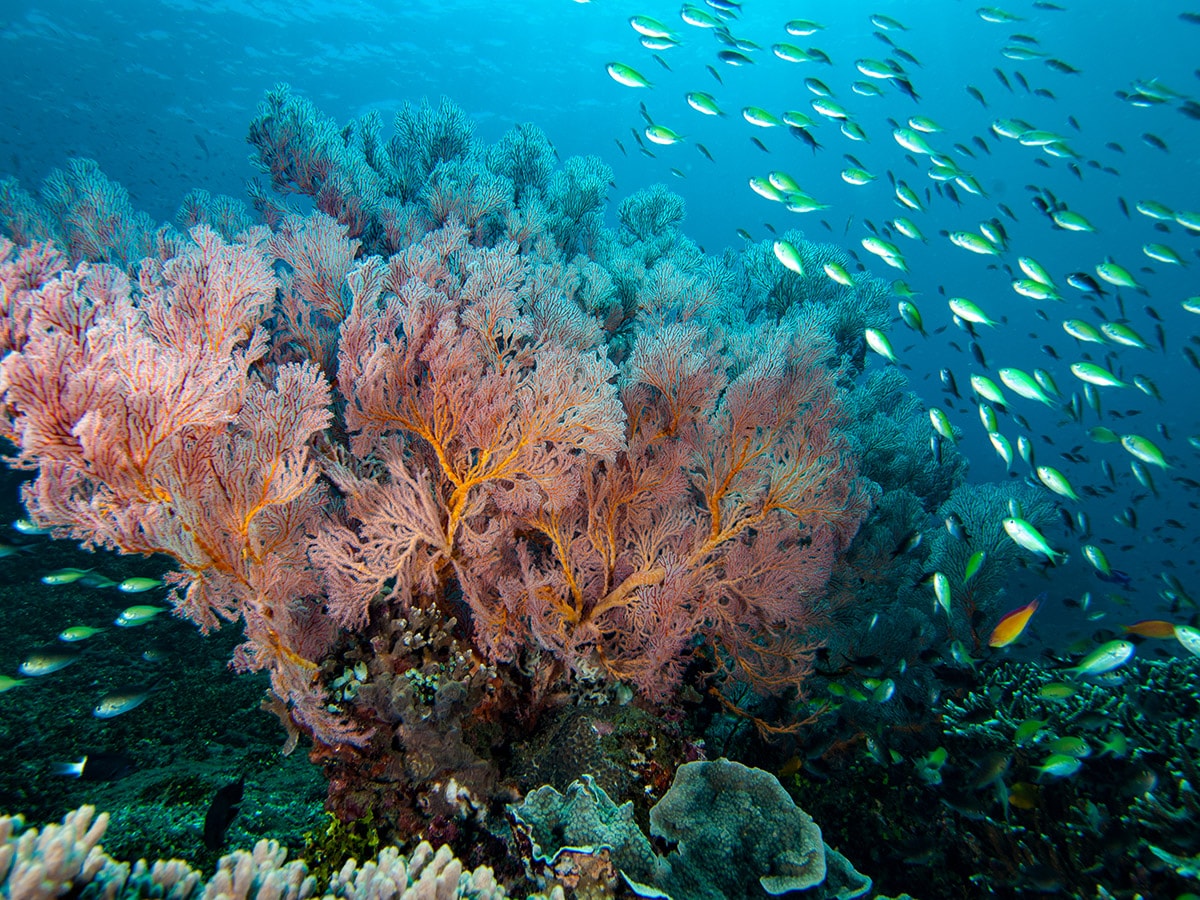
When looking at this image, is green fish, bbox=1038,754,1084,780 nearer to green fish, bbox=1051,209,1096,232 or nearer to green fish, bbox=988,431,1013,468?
green fish, bbox=988,431,1013,468

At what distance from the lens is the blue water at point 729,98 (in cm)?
3600

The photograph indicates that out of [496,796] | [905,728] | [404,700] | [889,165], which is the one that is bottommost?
[889,165]

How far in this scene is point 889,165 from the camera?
245 ft

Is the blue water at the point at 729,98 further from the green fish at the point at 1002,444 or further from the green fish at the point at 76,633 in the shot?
the green fish at the point at 76,633

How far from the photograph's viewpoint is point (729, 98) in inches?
2685

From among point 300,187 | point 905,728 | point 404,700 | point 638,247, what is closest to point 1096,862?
point 905,728

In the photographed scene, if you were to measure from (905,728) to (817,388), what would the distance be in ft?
12.2

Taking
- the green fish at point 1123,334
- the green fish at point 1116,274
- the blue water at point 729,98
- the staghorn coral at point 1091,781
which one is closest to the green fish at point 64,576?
the staghorn coral at point 1091,781

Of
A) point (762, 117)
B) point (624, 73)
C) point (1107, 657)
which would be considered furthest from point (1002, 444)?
point (624, 73)

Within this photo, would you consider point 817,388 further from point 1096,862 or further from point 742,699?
point 1096,862

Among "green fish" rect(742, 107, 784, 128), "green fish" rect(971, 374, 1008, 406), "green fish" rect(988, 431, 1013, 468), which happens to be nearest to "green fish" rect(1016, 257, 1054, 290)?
"green fish" rect(971, 374, 1008, 406)

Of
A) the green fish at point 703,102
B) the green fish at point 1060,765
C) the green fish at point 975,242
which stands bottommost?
the green fish at point 1060,765

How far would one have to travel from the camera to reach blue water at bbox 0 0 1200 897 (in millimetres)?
36000

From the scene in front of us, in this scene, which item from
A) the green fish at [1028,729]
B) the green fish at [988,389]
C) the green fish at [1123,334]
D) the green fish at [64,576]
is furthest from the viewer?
the green fish at [1123,334]
